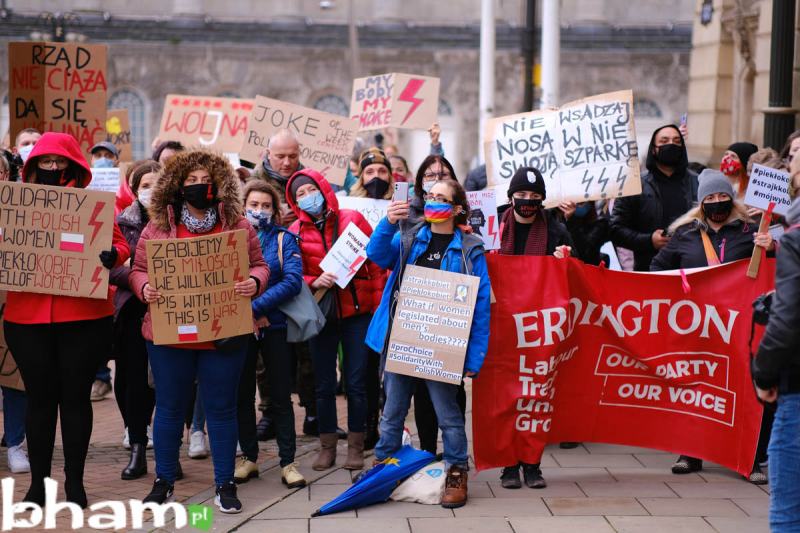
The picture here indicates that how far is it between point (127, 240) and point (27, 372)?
1134 millimetres

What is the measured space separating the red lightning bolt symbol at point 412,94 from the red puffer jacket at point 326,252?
4105mm

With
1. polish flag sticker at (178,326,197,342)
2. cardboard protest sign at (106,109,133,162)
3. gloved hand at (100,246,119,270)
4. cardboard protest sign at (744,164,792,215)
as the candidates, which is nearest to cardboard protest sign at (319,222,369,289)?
polish flag sticker at (178,326,197,342)

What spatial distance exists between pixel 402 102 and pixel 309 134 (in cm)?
136

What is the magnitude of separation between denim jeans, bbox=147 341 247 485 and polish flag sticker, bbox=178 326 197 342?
14cm

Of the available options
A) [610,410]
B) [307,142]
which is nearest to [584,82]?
[307,142]

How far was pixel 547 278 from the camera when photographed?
278 inches

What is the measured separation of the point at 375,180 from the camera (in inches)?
326

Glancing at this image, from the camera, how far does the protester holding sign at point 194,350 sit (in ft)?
21.0

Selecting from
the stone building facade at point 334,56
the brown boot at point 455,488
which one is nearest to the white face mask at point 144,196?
the brown boot at point 455,488

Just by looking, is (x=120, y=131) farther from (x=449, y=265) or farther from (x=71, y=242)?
(x=449, y=265)

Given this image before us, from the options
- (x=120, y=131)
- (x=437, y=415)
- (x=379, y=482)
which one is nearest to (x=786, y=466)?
(x=437, y=415)

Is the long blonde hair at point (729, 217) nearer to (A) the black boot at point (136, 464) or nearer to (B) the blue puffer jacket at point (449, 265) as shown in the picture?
(B) the blue puffer jacket at point (449, 265)

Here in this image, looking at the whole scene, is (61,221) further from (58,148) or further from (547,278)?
(547,278)

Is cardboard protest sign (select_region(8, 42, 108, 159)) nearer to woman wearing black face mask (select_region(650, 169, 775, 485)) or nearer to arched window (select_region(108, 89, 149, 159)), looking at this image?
woman wearing black face mask (select_region(650, 169, 775, 485))
